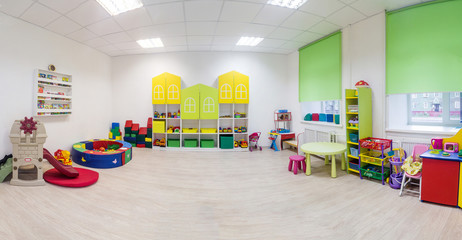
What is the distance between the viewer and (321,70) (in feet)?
16.9

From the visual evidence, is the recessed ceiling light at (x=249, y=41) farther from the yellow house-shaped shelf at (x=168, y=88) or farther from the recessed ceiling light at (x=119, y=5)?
the recessed ceiling light at (x=119, y=5)

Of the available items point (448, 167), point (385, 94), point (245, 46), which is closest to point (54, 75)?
point (245, 46)

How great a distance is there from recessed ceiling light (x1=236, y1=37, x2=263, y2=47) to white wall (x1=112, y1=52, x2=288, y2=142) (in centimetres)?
72

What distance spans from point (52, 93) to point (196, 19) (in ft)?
12.9

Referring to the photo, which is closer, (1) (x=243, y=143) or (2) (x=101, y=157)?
(2) (x=101, y=157)

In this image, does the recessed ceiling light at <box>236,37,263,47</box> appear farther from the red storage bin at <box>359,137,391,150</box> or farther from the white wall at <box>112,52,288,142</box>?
the red storage bin at <box>359,137,391,150</box>

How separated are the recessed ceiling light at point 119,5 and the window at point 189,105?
9.37ft

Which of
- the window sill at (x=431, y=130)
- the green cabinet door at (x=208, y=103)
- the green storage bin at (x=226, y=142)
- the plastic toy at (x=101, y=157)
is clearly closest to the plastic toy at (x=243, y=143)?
the green storage bin at (x=226, y=142)

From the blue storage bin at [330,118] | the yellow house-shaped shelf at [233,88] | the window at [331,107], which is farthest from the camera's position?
the yellow house-shaped shelf at [233,88]

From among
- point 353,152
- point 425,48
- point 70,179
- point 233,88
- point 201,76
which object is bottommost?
point 70,179

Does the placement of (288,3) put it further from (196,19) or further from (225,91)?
(225,91)

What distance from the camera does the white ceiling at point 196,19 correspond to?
343cm

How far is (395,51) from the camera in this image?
358 cm

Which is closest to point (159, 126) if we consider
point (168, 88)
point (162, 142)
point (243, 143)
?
point (162, 142)
